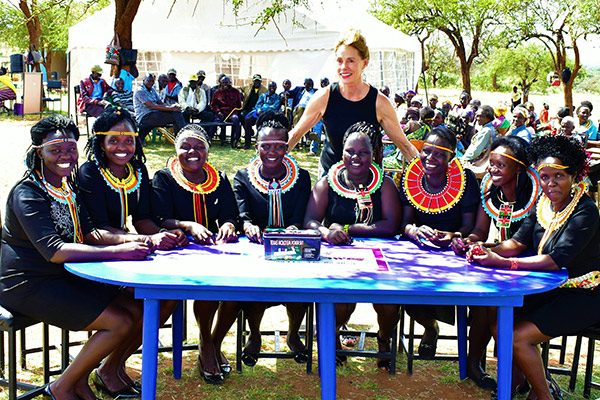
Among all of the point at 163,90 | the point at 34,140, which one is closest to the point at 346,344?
the point at 34,140

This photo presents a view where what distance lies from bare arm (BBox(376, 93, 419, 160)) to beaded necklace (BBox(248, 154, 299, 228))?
0.79 m

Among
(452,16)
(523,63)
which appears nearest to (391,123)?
(452,16)

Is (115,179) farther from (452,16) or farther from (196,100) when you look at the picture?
(452,16)

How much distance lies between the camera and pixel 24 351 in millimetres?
3926

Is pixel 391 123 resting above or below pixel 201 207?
above

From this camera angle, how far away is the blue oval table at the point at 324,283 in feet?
9.72

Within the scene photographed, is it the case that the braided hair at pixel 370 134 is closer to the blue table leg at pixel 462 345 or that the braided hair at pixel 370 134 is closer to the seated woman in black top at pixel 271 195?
the seated woman in black top at pixel 271 195

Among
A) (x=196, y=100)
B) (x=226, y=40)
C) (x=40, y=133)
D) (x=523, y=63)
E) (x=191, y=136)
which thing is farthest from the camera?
(x=523, y=63)

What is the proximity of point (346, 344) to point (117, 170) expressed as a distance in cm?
195

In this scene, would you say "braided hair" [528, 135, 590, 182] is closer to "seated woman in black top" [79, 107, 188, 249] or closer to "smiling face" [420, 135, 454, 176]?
"smiling face" [420, 135, 454, 176]

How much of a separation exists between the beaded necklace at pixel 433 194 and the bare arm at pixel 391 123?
0.37 meters

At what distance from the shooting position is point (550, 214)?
3.56 metres

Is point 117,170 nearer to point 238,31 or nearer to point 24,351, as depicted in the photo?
point 24,351

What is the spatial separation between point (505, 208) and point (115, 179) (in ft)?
7.70
